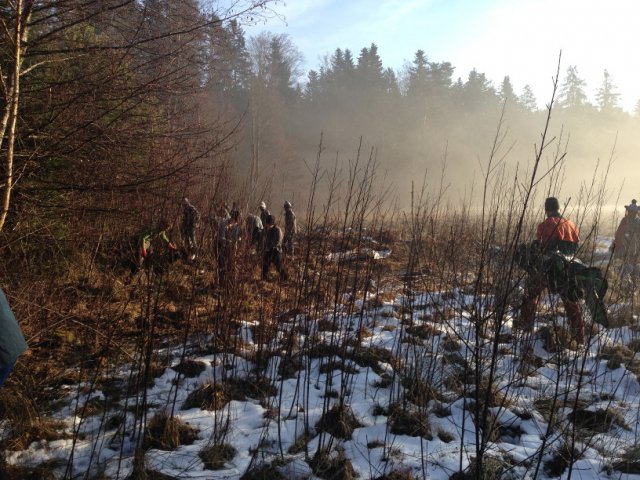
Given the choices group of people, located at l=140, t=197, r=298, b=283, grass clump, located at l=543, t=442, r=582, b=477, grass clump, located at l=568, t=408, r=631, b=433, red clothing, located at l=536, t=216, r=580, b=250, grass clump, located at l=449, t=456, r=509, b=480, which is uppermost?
red clothing, located at l=536, t=216, r=580, b=250

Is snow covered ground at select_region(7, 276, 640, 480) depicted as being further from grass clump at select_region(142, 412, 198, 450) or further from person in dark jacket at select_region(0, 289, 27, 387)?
person in dark jacket at select_region(0, 289, 27, 387)

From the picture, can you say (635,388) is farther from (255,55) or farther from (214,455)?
(255,55)

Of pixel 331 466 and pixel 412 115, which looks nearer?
pixel 331 466

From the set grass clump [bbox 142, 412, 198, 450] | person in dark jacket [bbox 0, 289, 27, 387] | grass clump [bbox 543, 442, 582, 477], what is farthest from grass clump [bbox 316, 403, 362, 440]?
person in dark jacket [bbox 0, 289, 27, 387]

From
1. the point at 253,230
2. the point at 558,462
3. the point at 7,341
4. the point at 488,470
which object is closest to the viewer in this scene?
the point at 7,341

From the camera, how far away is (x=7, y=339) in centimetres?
168

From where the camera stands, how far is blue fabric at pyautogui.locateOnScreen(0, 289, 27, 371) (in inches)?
65.9

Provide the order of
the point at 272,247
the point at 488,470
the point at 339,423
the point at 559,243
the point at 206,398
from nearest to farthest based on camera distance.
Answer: the point at 488,470 → the point at 339,423 → the point at 206,398 → the point at 559,243 → the point at 272,247

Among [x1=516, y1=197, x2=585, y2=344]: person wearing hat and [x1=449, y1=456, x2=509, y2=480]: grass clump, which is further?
[x1=516, y1=197, x2=585, y2=344]: person wearing hat

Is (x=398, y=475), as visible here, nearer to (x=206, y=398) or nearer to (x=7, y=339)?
(x=206, y=398)

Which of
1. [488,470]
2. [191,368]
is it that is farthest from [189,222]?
[488,470]

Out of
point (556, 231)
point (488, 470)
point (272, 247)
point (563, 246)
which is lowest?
point (488, 470)

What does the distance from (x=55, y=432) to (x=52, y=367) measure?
110cm

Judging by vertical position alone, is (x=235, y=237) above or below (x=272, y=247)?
above
